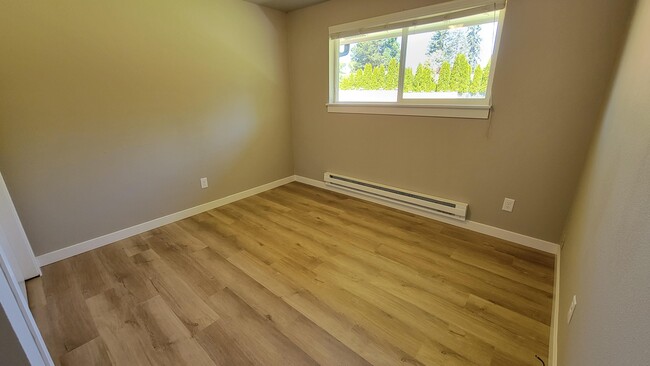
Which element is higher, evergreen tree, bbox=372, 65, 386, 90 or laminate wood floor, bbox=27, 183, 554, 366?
evergreen tree, bbox=372, 65, 386, 90

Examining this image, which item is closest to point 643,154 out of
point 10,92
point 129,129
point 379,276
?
point 379,276

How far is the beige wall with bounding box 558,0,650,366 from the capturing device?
610 mm

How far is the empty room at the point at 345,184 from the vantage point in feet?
4.24

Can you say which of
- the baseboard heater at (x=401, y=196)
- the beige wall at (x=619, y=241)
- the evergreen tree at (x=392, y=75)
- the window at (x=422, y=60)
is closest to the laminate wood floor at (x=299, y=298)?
the baseboard heater at (x=401, y=196)

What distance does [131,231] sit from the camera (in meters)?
2.44

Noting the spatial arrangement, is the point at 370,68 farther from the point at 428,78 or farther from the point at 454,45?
the point at 454,45

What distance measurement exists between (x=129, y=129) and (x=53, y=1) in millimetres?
937

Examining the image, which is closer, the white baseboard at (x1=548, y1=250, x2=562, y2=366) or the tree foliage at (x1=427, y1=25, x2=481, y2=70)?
the white baseboard at (x1=548, y1=250, x2=562, y2=366)

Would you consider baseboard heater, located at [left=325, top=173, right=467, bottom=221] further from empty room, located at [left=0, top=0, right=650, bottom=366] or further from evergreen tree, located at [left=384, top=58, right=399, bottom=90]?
evergreen tree, located at [left=384, top=58, right=399, bottom=90]

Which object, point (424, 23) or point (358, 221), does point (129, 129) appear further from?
point (424, 23)

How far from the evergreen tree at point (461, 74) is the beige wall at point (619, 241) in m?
0.96

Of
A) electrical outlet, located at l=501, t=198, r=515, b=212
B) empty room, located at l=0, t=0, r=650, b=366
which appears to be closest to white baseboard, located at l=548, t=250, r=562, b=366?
empty room, located at l=0, t=0, r=650, b=366

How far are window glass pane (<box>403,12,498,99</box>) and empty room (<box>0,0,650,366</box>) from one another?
0.05ft

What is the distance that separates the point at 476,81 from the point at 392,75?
0.79m
